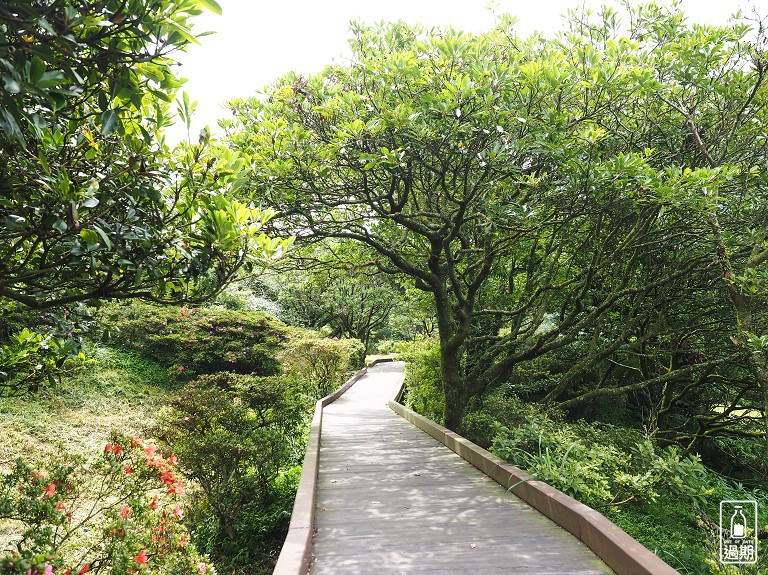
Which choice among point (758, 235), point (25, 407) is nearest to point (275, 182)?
point (758, 235)

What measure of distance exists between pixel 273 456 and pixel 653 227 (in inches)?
276

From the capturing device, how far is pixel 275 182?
263 inches

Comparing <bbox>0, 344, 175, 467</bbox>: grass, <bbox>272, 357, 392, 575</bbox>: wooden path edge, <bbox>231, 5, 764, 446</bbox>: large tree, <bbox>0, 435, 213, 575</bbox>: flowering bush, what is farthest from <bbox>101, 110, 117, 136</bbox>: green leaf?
<bbox>0, 344, 175, 467</bbox>: grass

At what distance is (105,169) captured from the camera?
244 cm

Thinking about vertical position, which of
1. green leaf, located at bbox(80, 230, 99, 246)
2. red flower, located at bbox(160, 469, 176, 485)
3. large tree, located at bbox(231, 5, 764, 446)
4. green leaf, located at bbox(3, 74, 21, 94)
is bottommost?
red flower, located at bbox(160, 469, 176, 485)

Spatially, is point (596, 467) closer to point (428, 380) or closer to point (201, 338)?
point (428, 380)

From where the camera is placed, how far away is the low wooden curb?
3.28m

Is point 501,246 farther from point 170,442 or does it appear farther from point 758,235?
point 170,442

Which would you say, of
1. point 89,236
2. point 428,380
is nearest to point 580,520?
point 89,236

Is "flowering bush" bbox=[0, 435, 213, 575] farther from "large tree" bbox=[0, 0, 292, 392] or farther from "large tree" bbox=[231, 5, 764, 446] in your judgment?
"large tree" bbox=[231, 5, 764, 446]

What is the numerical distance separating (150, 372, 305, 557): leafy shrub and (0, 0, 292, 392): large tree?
4243 millimetres

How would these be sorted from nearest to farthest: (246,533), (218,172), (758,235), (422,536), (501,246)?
(218,172) < (422,536) < (758,235) < (246,533) < (501,246)

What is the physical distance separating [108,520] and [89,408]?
818cm

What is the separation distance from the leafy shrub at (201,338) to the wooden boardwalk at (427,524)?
8.80m
